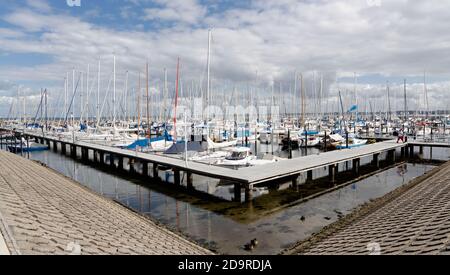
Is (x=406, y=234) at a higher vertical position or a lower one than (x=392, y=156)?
higher

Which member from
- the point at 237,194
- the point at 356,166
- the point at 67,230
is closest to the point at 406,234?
the point at 67,230

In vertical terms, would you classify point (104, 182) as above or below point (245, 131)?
below

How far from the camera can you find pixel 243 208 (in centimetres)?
1934

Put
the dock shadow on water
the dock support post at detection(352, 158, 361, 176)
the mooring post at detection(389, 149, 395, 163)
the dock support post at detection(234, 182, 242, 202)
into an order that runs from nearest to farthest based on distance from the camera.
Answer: the dock shadow on water
the dock support post at detection(234, 182, 242, 202)
the dock support post at detection(352, 158, 361, 176)
the mooring post at detection(389, 149, 395, 163)

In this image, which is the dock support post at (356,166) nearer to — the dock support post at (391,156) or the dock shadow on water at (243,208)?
the dock shadow on water at (243,208)

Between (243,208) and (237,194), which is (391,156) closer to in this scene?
(237,194)

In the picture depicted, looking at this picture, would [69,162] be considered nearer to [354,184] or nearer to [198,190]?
[198,190]

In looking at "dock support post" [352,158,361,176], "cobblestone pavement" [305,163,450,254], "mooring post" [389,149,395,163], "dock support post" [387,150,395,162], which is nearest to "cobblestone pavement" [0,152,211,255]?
"cobblestone pavement" [305,163,450,254]

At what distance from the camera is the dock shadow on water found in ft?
47.9

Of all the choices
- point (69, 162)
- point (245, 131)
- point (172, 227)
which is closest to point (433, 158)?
point (245, 131)

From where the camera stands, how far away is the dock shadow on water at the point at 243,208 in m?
14.6

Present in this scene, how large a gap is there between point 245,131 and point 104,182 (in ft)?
100

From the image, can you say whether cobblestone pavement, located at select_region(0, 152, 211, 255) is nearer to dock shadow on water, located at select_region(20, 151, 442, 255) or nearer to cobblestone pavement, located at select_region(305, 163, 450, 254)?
dock shadow on water, located at select_region(20, 151, 442, 255)

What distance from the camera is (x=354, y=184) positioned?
26516 millimetres
